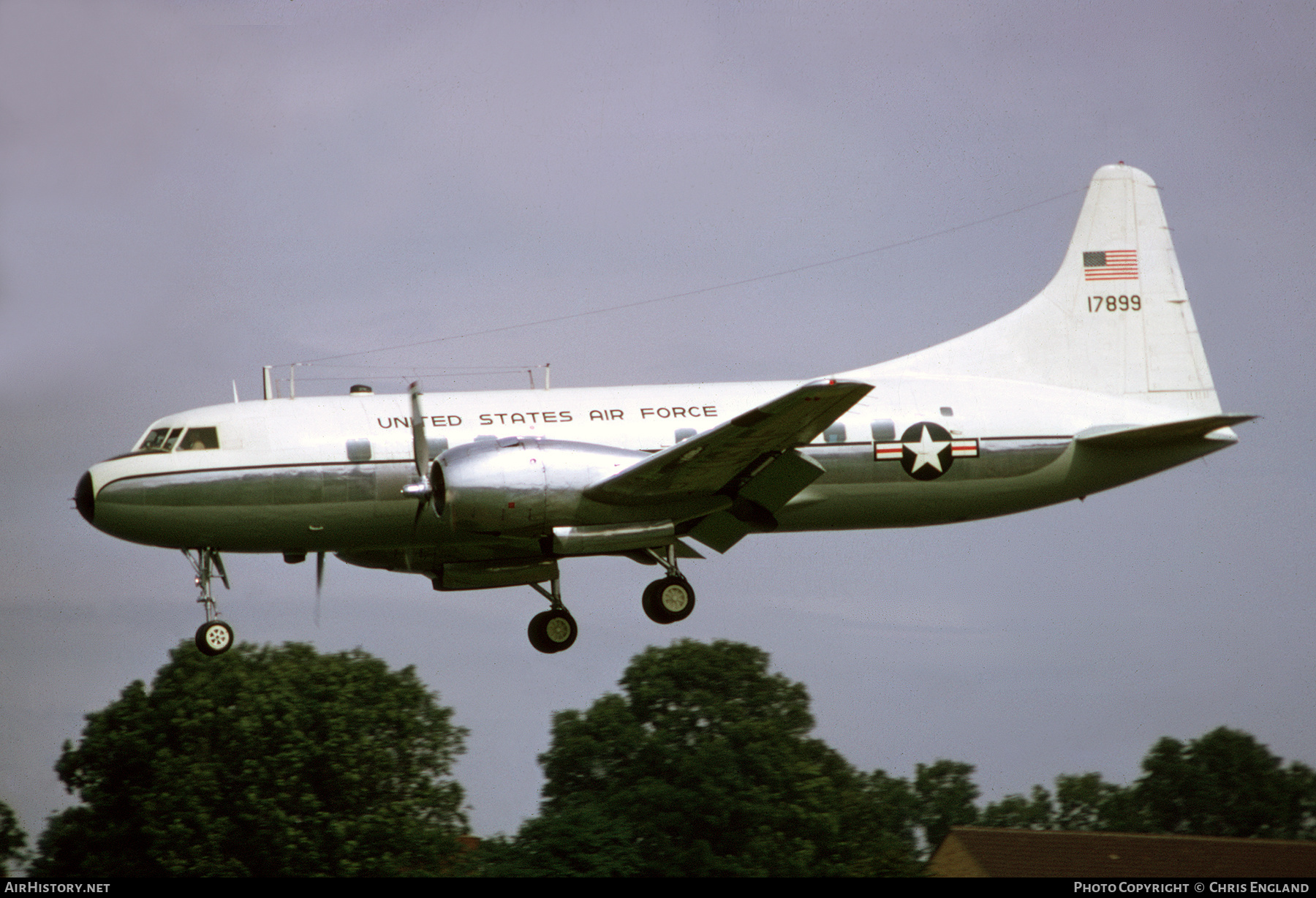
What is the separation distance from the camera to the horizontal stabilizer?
79.9 ft

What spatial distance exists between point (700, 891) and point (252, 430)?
94.4ft

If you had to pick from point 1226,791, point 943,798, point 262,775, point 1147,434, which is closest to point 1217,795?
point 1226,791

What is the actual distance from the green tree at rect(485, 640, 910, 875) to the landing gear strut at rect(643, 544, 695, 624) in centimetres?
3447

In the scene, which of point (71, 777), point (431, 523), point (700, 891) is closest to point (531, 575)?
point (431, 523)

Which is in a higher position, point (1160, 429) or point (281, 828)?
point (1160, 429)

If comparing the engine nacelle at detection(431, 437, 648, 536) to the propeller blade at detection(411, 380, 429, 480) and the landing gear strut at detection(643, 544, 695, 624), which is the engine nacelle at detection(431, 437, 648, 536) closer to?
the propeller blade at detection(411, 380, 429, 480)

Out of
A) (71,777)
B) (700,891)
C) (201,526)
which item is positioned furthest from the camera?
(71,777)

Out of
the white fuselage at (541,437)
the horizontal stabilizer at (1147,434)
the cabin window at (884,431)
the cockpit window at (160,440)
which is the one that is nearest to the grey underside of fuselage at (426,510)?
the white fuselage at (541,437)

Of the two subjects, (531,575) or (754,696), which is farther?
(754,696)

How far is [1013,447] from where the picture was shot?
2423 centimetres

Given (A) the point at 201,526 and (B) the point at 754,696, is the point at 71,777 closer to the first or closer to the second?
(B) the point at 754,696

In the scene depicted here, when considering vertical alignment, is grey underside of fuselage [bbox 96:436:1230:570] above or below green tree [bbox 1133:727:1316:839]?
above

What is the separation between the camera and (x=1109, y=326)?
26.9 m

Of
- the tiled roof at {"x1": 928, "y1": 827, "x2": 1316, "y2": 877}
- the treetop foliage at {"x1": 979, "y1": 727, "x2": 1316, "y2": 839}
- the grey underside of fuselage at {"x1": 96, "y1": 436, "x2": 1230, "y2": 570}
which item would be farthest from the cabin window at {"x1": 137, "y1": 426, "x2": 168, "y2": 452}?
the treetop foliage at {"x1": 979, "y1": 727, "x2": 1316, "y2": 839}
